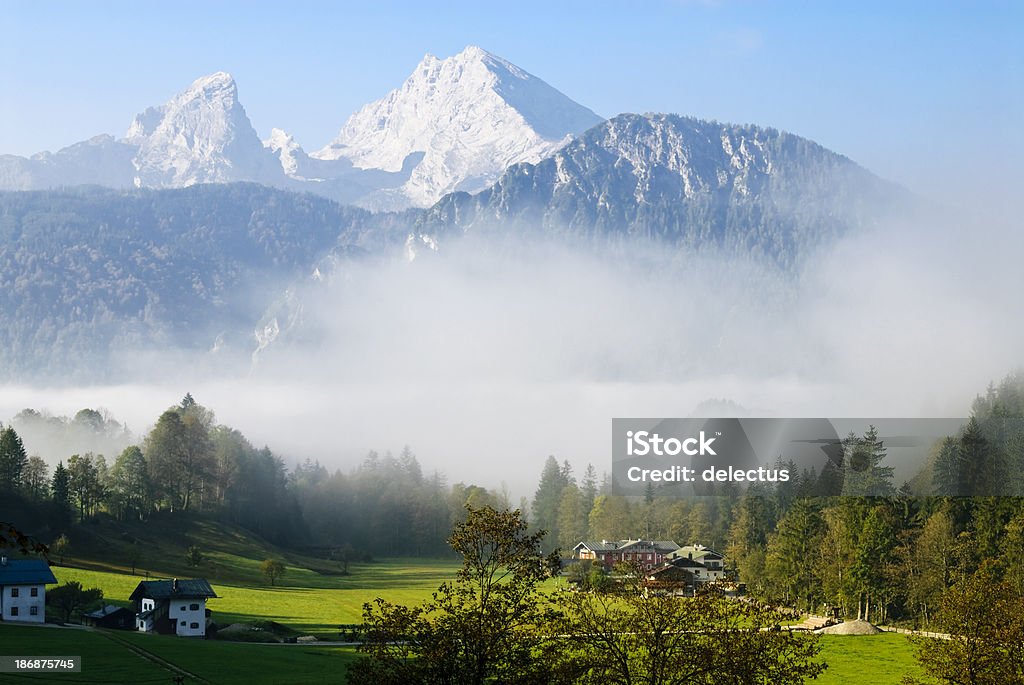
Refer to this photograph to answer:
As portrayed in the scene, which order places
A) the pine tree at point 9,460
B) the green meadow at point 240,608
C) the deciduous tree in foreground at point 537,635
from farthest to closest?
1. the pine tree at point 9,460
2. the green meadow at point 240,608
3. the deciduous tree in foreground at point 537,635

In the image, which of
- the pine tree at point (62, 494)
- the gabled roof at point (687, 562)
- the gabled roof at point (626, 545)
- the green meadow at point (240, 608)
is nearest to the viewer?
the green meadow at point (240, 608)

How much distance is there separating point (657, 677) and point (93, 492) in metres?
125

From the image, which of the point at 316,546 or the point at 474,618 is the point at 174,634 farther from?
the point at 316,546

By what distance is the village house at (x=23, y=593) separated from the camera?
91.3 meters

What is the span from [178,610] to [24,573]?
12.7 m

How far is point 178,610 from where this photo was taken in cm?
9656

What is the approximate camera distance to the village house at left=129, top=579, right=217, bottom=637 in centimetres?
9619

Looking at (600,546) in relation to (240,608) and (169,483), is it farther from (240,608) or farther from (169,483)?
(240,608)

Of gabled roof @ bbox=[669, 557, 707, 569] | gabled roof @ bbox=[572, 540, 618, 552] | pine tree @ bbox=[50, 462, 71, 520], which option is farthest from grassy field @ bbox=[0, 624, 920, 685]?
gabled roof @ bbox=[572, 540, 618, 552]

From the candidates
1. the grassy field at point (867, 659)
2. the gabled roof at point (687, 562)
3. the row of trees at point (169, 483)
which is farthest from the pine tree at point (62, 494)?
the grassy field at point (867, 659)

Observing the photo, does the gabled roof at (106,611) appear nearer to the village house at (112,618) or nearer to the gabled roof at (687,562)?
the village house at (112,618)

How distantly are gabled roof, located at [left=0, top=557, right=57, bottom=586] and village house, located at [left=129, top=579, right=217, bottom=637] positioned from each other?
8453 mm

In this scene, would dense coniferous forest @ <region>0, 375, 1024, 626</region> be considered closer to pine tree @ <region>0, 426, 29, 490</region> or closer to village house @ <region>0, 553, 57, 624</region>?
pine tree @ <region>0, 426, 29, 490</region>

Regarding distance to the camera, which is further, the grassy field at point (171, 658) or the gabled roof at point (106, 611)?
the gabled roof at point (106, 611)
